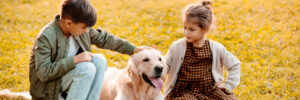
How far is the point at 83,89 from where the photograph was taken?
10.1 feet

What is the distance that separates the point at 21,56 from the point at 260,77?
4118 mm

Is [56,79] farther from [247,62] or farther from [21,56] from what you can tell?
[247,62]

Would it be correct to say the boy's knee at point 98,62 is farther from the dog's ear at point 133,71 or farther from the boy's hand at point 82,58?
the dog's ear at point 133,71

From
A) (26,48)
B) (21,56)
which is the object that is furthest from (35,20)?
(21,56)

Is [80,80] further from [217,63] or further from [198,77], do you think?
[217,63]

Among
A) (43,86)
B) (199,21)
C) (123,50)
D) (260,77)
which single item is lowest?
(260,77)

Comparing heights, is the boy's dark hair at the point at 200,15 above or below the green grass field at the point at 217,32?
above

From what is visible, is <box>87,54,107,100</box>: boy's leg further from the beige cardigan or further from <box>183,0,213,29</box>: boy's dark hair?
<box>183,0,213,29</box>: boy's dark hair

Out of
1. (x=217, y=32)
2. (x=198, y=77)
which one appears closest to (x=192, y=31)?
(x=198, y=77)

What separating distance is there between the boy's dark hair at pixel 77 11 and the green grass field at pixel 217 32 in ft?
6.30

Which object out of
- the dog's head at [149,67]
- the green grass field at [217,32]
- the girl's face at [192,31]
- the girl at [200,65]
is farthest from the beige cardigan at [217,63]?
the green grass field at [217,32]

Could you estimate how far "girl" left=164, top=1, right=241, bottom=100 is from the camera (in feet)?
11.7

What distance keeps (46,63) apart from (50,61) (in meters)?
0.07

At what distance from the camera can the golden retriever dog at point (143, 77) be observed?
130 inches
